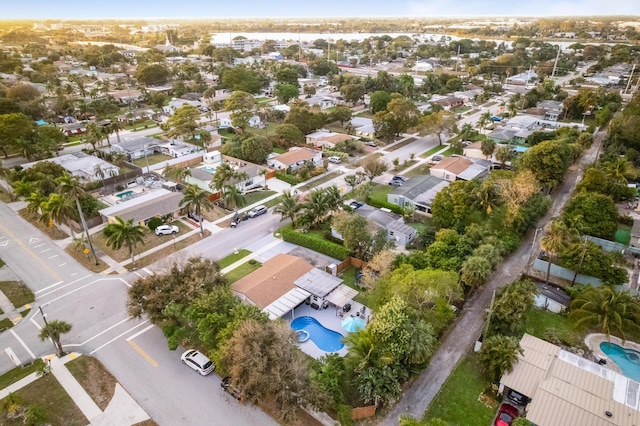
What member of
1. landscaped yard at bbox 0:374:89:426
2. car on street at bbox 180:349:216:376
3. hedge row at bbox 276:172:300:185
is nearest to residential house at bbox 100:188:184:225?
hedge row at bbox 276:172:300:185

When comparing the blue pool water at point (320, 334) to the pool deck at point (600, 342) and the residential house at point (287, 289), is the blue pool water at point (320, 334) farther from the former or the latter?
the pool deck at point (600, 342)

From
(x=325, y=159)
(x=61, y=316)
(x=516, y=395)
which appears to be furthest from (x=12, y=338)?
(x=325, y=159)

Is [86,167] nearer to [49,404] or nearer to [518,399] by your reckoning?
[49,404]

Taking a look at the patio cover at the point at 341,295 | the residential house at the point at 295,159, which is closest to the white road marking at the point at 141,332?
the patio cover at the point at 341,295

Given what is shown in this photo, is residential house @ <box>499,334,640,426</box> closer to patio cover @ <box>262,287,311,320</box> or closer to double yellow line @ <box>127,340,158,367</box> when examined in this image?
patio cover @ <box>262,287,311,320</box>

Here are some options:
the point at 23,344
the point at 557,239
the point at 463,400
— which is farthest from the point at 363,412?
the point at 23,344

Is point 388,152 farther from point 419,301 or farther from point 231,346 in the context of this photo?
point 231,346
